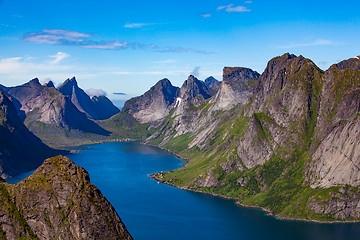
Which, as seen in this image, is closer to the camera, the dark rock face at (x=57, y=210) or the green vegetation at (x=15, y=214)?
the green vegetation at (x=15, y=214)

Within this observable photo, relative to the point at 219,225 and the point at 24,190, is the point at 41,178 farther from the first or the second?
the point at 219,225

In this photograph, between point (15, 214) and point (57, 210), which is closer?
point (15, 214)

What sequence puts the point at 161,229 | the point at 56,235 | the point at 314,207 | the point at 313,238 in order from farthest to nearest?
the point at 314,207, the point at 161,229, the point at 313,238, the point at 56,235

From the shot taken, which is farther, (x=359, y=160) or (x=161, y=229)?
(x=359, y=160)

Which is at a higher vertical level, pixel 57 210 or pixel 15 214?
pixel 57 210

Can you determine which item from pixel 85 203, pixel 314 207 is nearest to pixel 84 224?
pixel 85 203

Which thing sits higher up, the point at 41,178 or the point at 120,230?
the point at 41,178

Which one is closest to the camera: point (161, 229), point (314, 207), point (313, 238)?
point (313, 238)

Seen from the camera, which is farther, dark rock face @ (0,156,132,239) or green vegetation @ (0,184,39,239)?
dark rock face @ (0,156,132,239)
